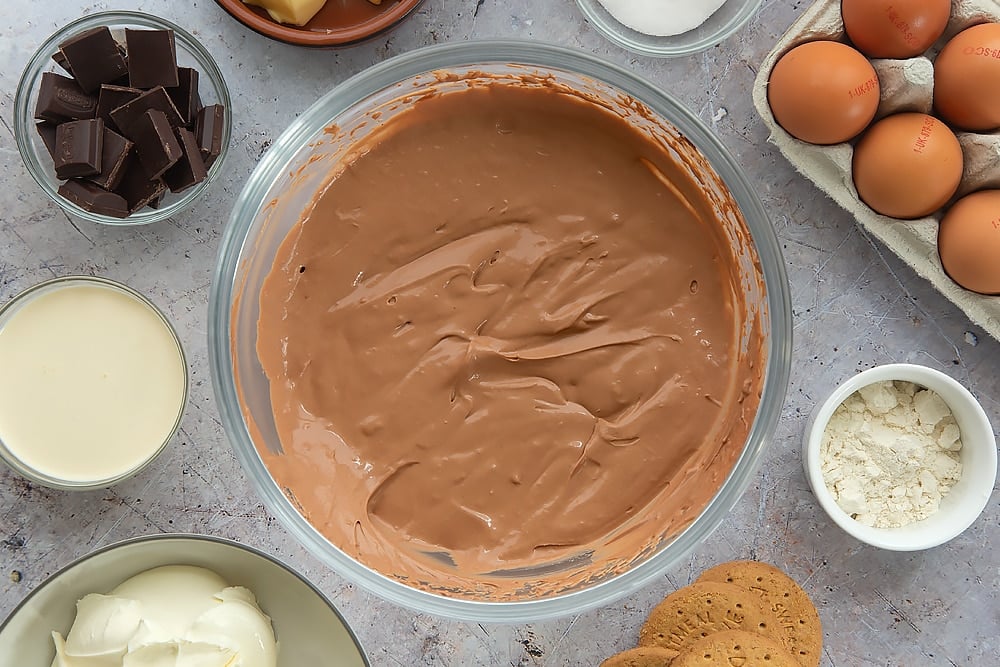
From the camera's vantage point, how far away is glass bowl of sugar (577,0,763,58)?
1781mm

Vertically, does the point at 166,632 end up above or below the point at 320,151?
below

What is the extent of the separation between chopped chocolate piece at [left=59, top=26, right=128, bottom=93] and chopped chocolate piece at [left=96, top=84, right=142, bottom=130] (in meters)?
0.03

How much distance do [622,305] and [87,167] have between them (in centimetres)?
102

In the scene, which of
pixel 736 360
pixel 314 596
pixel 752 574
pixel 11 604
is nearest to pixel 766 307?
pixel 736 360

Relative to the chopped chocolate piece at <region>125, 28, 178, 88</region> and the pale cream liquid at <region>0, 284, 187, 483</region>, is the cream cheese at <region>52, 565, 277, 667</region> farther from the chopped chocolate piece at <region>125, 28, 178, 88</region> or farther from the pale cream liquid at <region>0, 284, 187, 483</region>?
the chopped chocolate piece at <region>125, 28, 178, 88</region>

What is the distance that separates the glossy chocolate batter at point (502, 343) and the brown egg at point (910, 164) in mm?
319

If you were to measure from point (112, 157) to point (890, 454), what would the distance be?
1602 mm

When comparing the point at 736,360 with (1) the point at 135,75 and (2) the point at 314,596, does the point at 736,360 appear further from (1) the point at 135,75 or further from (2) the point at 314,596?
(1) the point at 135,75

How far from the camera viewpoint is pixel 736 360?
5.51 ft

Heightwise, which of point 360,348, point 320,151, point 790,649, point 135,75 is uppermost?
point 135,75

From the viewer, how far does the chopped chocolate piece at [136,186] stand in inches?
65.9

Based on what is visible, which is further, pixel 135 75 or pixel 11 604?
pixel 11 604

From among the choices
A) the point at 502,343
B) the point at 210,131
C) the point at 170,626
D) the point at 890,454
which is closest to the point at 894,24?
the point at 890,454

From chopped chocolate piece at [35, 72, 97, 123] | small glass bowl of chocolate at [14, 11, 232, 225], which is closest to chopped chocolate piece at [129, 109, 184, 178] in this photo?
A: small glass bowl of chocolate at [14, 11, 232, 225]
